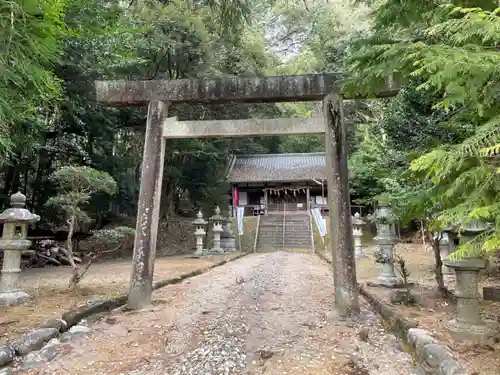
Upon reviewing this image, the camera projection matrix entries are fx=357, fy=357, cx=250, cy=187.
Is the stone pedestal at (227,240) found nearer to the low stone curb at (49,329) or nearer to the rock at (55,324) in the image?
the low stone curb at (49,329)

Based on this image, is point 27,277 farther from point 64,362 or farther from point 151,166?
point 64,362

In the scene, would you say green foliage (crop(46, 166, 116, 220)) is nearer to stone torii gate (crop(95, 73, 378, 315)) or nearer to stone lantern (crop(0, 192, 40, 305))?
stone lantern (crop(0, 192, 40, 305))

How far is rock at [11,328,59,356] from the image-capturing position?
3316 millimetres

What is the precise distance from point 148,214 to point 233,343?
7.69ft

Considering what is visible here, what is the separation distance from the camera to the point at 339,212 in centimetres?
480

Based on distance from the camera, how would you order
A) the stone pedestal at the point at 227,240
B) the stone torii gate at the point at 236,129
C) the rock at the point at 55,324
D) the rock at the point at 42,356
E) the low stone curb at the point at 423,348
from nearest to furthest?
1. the low stone curb at the point at 423,348
2. the rock at the point at 42,356
3. the rock at the point at 55,324
4. the stone torii gate at the point at 236,129
5. the stone pedestal at the point at 227,240

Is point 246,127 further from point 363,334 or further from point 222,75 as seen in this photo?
point 222,75

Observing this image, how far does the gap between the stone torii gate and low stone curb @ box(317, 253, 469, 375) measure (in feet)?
1.98

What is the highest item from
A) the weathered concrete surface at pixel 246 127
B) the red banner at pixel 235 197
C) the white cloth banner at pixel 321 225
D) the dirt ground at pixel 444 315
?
the red banner at pixel 235 197

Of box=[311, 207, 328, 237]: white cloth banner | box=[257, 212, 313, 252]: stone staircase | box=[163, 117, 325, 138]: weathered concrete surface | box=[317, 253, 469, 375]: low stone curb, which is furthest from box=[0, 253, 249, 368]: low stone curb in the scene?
box=[311, 207, 328, 237]: white cloth banner

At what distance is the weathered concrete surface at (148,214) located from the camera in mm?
5043

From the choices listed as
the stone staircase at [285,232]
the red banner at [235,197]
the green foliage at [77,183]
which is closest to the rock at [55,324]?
the green foliage at [77,183]

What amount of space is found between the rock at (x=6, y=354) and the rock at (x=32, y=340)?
0.07 m

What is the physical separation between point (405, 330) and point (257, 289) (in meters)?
3.51
